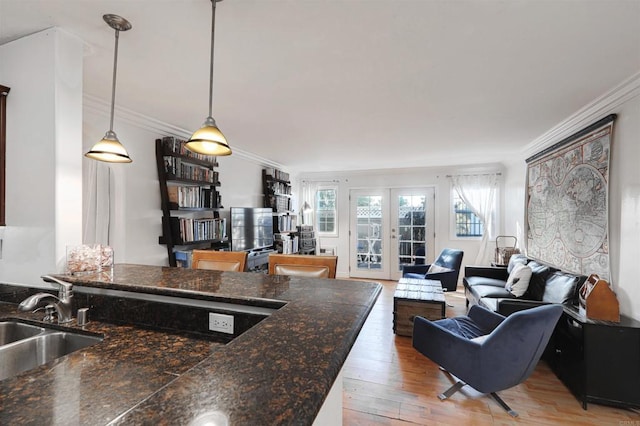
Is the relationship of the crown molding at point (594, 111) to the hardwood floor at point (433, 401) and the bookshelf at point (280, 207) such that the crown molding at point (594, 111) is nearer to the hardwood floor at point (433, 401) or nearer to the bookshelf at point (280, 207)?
the hardwood floor at point (433, 401)

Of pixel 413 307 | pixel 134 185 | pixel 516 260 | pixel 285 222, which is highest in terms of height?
pixel 134 185

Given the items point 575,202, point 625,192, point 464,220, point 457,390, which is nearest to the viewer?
point 457,390

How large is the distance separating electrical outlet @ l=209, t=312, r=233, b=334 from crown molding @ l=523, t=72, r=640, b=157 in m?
3.20

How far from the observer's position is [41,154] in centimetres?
164

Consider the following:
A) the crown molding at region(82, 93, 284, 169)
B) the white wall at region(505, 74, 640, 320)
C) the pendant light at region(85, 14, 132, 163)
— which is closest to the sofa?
the white wall at region(505, 74, 640, 320)

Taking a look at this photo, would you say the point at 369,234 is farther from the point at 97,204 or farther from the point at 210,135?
the point at 210,135

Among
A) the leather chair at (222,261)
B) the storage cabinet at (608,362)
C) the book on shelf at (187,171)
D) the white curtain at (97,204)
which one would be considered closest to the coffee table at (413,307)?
the storage cabinet at (608,362)

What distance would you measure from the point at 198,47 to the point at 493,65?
196 cm

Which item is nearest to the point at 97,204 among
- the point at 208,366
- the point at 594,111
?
the point at 208,366

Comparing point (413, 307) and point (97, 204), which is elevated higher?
point (97, 204)

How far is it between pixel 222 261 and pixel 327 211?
15.1 feet

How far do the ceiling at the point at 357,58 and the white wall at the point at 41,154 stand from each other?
6.4 inches

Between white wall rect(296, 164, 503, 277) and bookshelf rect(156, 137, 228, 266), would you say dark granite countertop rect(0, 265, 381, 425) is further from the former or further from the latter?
white wall rect(296, 164, 503, 277)

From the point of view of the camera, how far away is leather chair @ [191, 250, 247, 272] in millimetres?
2088
